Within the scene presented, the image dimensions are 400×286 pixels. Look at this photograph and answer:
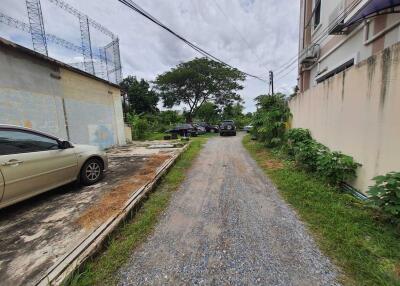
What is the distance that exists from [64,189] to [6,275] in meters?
2.74

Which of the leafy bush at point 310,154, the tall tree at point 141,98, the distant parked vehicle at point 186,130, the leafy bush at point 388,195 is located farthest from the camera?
the tall tree at point 141,98

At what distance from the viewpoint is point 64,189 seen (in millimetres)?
4555

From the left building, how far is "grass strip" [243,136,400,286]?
8.40m

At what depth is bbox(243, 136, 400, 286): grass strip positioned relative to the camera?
1997 mm

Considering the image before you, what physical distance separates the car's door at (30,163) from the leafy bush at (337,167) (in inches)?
221

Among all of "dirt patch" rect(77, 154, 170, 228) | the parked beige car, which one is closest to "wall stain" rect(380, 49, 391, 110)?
"dirt patch" rect(77, 154, 170, 228)

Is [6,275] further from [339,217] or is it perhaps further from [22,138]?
[339,217]

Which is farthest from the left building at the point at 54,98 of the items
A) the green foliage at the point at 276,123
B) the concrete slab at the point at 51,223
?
the green foliage at the point at 276,123

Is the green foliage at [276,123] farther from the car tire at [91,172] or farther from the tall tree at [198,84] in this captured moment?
the tall tree at [198,84]

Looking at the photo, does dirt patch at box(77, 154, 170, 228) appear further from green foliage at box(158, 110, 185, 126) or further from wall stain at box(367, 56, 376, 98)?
green foliage at box(158, 110, 185, 126)

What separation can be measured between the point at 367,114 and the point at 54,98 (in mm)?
9929

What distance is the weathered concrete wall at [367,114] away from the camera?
2.93 metres

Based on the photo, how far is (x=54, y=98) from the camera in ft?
25.4

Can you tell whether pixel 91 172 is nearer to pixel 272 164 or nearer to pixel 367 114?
pixel 272 164
